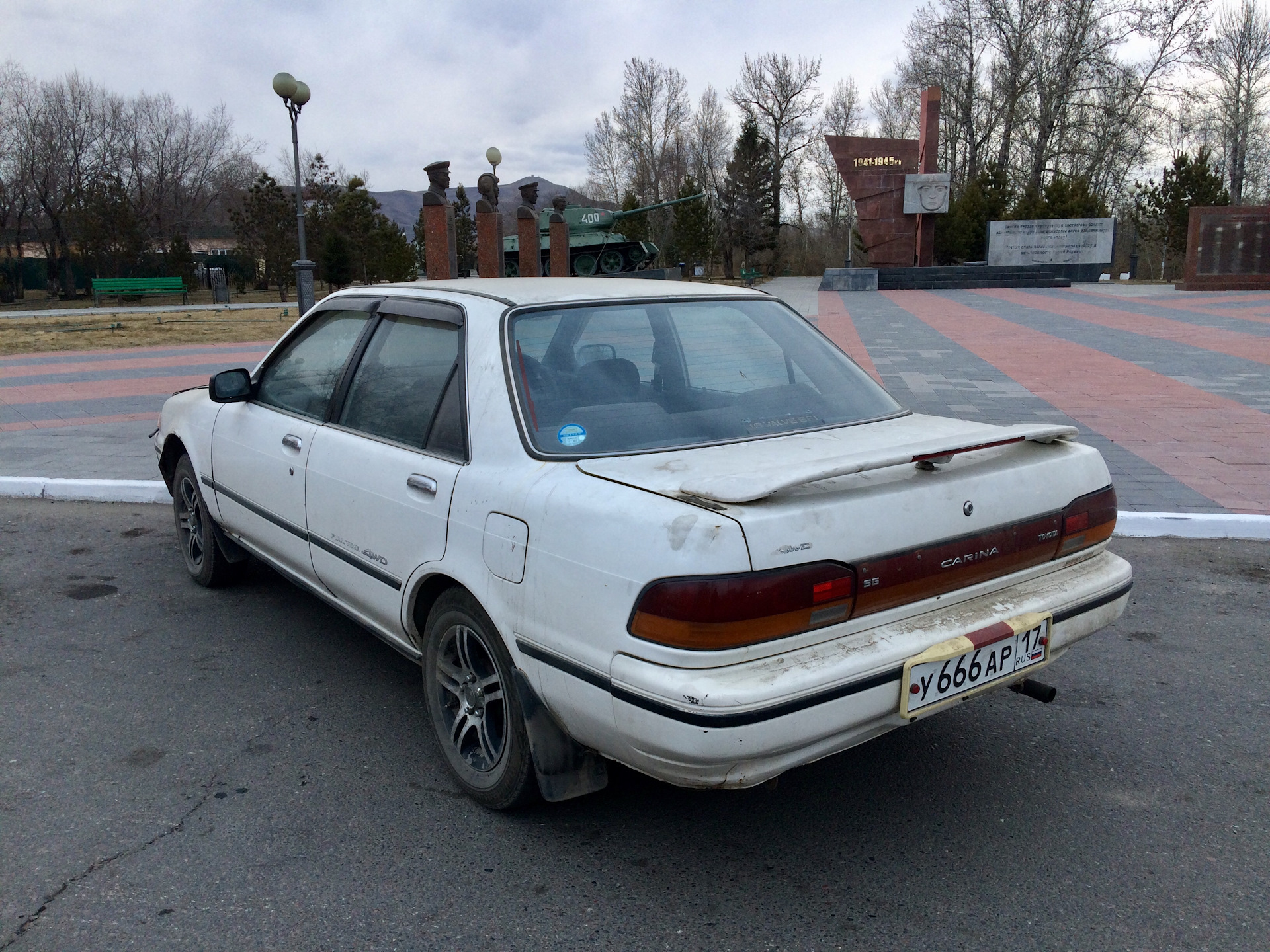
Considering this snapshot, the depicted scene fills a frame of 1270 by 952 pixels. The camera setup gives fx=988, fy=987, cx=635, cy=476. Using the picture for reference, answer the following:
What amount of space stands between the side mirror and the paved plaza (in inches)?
135

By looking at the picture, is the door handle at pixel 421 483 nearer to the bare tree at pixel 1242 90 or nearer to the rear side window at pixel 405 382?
the rear side window at pixel 405 382

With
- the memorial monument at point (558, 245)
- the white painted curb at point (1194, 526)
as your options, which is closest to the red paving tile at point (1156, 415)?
the white painted curb at point (1194, 526)

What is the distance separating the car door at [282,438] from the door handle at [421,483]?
2.44 feet

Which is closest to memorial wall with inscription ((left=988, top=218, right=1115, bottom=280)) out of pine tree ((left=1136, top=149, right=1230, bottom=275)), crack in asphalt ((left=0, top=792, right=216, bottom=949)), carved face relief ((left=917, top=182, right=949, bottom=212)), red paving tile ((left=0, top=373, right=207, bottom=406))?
carved face relief ((left=917, top=182, right=949, bottom=212))

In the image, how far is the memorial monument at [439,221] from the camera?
2477 cm

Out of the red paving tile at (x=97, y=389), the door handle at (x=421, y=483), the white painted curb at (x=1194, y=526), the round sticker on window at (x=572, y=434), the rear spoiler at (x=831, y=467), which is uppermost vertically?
the round sticker on window at (x=572, y=434)

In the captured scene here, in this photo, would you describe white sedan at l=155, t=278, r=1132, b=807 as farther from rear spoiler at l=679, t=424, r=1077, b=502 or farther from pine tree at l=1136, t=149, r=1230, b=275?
pine tree at l=1136, t=149, r=1230, b=275

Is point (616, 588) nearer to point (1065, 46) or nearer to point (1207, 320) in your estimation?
point (1207, 320)

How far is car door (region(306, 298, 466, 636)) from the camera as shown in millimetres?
2820

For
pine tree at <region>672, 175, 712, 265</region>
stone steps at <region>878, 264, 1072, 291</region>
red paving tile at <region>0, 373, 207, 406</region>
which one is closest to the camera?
red paving tile at <region>0, 373, 207, 406</region>

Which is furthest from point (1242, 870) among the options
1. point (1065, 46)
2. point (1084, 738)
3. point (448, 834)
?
point (1065, 46)

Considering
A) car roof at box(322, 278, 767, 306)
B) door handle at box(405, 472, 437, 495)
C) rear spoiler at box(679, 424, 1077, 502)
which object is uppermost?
car roof at box(322, 278, 767, 306)

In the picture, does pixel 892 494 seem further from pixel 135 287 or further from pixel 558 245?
pixel 135 287

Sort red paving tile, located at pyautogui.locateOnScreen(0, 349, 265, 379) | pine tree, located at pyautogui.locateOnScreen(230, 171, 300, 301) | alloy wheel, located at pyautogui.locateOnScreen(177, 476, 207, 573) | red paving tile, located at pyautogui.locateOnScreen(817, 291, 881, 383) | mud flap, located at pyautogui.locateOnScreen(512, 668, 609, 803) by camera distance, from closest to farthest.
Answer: mud flap, located at pyautogui.locateOnScreen(512, 668, 609, 803), alloy wheel, located at pyautogui.locateOnScreen(177, 476, 207, 573), red paving tile, located at pyautogui.locateOnScreen(817, 291, 881, 383), red paving tile, located at pyautogui.locateOnScreen(0, 349, 265, 379), pine tree, located at pyautogui.locateOnScreen(230, 171, 300, 301)
